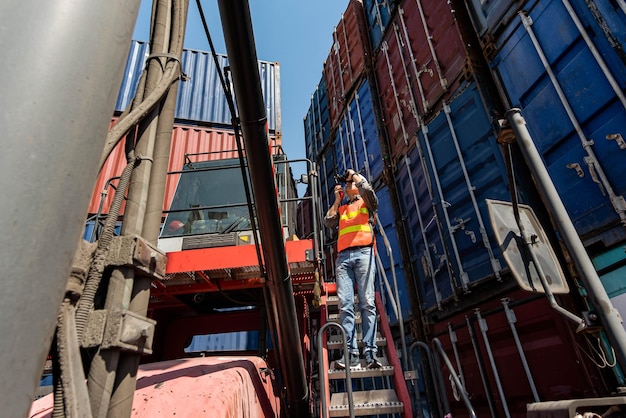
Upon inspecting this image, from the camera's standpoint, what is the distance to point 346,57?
9219 millimetres

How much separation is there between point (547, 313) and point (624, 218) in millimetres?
1088

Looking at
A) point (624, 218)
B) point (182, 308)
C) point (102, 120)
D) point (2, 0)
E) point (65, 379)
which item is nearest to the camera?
point (2, 0)

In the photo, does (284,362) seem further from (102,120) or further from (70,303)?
(102,120)

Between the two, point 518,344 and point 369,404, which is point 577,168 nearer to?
point 518,344

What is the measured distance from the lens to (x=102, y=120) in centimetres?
79

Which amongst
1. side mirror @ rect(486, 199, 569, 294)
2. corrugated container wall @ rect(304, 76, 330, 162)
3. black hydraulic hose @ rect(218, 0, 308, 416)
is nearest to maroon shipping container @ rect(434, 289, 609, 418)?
side mirror @ rect(486, 199, 569, 294)

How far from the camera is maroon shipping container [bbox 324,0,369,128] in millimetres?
8508

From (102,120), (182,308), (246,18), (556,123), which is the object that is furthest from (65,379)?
(556,123)

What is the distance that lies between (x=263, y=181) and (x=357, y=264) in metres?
1.81

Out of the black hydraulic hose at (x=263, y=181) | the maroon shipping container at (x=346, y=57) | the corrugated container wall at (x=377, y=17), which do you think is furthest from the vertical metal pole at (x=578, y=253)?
the maroon shipping container at (x=346, y=57)

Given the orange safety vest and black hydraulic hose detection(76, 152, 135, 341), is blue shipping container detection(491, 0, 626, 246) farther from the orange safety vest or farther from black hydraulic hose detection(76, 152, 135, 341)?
black hydraulic hose detection(76, 152, 135, 341)

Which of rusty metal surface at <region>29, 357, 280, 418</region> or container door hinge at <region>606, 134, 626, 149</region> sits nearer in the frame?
rusty metal surface at <region>29, 357, 280, 418</region>

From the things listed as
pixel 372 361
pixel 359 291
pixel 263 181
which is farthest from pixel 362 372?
Answer: pixel 263 181

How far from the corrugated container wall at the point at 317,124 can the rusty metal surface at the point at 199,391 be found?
800cm
